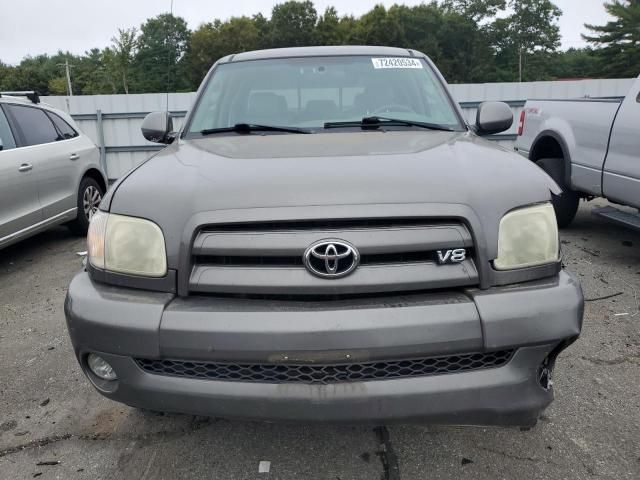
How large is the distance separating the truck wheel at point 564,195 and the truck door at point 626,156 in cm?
89

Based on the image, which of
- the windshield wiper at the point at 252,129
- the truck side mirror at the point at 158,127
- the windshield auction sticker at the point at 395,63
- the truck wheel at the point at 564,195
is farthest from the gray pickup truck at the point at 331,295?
the truck wheel at the point at 564,195

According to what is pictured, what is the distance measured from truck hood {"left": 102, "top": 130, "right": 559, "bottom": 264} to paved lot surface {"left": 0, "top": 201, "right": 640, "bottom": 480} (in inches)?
41.3

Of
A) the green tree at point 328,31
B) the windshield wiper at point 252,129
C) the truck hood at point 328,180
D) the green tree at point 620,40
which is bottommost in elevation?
the truck hood at point 328,180

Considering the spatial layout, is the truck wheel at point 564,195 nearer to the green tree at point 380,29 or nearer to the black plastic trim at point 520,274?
the black plastic trim at point 520,274

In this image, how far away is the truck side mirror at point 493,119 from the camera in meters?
3.11

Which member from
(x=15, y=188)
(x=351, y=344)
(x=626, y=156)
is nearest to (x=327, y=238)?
(x=351, y=344)

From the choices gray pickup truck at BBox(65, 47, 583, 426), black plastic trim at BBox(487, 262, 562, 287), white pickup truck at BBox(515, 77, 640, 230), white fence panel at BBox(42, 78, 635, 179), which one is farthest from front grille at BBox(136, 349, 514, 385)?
white fence panel at BBox(42, 78, 635, 179)

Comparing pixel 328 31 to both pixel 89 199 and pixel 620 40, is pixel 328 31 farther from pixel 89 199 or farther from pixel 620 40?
pixel 89 199

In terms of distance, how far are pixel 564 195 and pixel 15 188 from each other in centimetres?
565

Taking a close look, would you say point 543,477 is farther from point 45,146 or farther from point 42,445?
point 45,146

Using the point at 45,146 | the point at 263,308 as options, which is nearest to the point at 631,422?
the point at 263,308

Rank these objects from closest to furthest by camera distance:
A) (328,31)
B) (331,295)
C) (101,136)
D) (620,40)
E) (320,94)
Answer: (331,295)
(320,94)
(101,136)
(620,40)
(328,31)

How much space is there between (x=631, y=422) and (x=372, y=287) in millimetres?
1617

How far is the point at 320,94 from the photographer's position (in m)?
3.08
